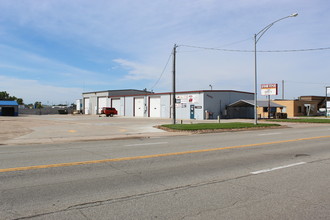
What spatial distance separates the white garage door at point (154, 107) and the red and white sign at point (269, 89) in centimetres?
1830

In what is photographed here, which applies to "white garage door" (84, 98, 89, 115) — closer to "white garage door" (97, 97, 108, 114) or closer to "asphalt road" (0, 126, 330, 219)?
"white garage door" (97, 97, 108, 114)

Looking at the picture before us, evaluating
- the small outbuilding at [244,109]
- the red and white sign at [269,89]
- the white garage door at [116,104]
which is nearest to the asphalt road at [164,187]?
the red and white sign at [269,89]

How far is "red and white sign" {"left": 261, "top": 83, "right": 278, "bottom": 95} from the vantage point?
43769mm

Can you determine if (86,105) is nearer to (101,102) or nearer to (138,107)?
(101,102)

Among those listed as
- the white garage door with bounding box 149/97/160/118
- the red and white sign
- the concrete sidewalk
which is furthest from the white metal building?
the concrete sidewalk

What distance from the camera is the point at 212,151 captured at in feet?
34.3

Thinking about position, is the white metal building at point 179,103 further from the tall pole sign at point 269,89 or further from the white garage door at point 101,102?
the tall pole sign at point 269,89

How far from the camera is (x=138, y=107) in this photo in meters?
56.5

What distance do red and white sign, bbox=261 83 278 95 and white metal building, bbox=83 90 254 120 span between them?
4710 millimetres

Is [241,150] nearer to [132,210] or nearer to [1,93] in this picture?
[132,210]

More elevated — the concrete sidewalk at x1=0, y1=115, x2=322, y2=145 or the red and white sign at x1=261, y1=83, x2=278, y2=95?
the red and white sign at x1=261, y1=83, x2=278, y2=95

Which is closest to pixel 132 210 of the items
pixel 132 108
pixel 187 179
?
pixel 187 179

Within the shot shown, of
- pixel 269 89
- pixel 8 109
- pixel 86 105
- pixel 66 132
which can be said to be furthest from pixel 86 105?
pixel 66 132

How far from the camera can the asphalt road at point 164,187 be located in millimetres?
4328
